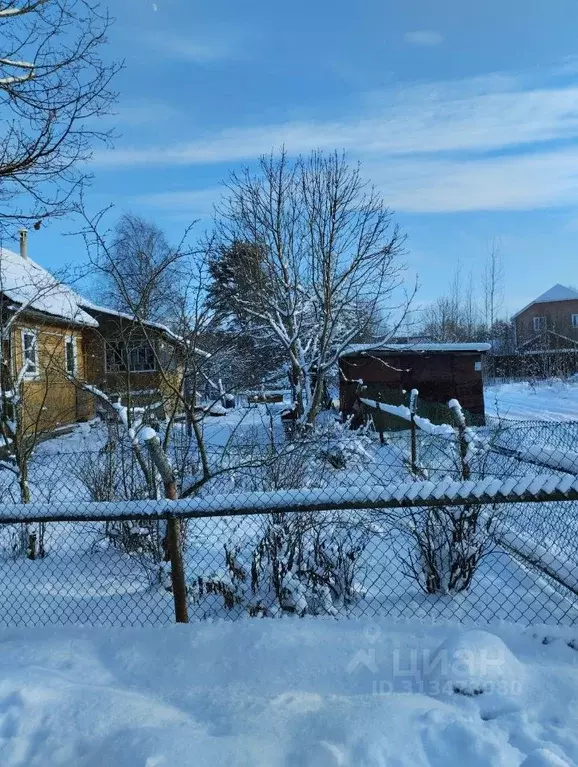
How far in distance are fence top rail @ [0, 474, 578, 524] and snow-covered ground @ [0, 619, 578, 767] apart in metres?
0.57

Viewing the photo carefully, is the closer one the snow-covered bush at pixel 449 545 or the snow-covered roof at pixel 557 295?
the snow-covered bush at pixel 449 545

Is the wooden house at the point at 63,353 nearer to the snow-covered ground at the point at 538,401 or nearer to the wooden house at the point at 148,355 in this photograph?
the wooden house at the point at 148,355

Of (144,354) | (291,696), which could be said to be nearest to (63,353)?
(144,354)

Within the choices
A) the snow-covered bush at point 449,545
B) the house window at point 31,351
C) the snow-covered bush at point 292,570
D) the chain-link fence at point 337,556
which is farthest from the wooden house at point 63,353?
the snow-covered bush at point 449,545

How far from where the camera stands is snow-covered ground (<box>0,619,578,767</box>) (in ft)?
6.08

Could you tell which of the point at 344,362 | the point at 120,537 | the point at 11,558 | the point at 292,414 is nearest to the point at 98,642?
the point at 120,537

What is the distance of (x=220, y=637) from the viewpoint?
2617mm

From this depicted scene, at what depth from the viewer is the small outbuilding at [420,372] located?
1373cm

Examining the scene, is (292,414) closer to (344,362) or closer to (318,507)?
(344,362)

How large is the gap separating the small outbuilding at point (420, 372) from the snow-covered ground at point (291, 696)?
11089 millimetres

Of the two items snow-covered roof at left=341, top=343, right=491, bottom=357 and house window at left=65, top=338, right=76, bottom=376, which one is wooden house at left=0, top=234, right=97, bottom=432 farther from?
snow-covered roof at left=341, top=343, right=491, bottom=357

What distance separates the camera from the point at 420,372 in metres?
13.9

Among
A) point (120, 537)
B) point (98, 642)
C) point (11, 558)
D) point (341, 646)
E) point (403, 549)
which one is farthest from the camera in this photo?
point (11, 558)

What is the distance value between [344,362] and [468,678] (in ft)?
39.7
